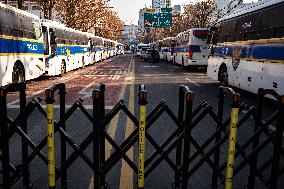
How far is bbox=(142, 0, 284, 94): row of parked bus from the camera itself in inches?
380

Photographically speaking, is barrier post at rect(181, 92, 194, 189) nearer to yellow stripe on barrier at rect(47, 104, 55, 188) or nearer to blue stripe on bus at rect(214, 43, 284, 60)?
yellow stripe on barrier at rect(47, 104, 55, 188)

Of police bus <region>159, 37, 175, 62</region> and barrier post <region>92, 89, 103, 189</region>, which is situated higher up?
police bus <region>159, 37, 175, 62</region>

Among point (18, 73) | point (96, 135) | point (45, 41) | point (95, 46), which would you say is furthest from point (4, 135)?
point (95, 46)

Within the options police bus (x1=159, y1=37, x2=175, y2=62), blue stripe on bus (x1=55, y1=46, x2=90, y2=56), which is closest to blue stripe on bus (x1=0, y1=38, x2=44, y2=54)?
blue stripe on bus (x1=55, y1=46, x2=90, y2=56)

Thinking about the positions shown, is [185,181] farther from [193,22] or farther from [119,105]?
[193,22]

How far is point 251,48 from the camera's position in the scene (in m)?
11.4

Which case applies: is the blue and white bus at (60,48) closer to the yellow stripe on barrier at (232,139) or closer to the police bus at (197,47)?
the police bus at (197,47)

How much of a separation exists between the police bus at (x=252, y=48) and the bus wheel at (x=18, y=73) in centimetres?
875

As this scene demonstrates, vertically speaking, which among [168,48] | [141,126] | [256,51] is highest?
[168,48]

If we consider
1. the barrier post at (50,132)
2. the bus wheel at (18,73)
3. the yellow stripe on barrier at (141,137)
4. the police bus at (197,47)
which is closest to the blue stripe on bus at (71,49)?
the bus wheel at (18,73)

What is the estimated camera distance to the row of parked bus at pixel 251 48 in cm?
965

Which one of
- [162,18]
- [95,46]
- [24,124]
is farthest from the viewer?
[162,18]

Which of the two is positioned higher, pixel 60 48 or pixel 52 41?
pixel 52 41

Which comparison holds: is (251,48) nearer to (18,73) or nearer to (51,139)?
(51,139)
